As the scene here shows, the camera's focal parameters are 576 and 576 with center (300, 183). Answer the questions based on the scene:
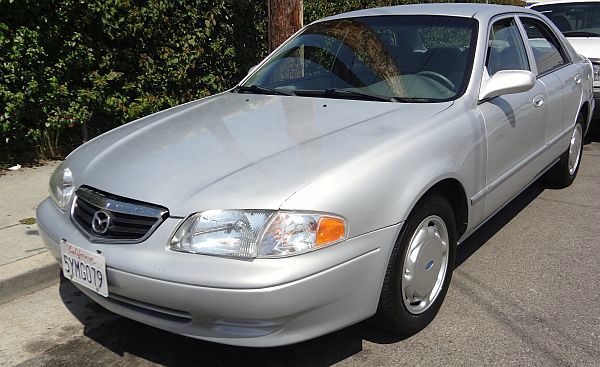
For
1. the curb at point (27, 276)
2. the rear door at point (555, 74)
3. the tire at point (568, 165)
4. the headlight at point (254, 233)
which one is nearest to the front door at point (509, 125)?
the rear door at point (555, 74)

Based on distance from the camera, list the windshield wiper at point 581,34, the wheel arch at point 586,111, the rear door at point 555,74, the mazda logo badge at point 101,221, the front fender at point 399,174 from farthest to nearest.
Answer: the windshield wiper at point 581,34, the wheel arch at point 586,111, the rear door at point 555,74, the mazda logo badge at point 101,221, the front fender at point 399,174

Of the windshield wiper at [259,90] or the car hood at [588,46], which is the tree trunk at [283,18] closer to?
the windshield wiper at [259,90]

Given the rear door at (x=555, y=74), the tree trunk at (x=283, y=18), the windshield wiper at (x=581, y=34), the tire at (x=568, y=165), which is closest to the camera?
the rear door at (x=555, y=74)

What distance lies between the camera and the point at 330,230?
7.54 feet

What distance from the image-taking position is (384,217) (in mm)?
2471

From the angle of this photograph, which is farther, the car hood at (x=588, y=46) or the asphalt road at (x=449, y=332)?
the car hood at (x=588, y=46)

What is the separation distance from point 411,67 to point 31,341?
8.64 feet

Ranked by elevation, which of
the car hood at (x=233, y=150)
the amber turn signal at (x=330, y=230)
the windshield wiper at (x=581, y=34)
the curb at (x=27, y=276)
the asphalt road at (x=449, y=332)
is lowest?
the asphalt road at (x=449, y=332)

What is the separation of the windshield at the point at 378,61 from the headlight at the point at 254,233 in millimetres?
1287

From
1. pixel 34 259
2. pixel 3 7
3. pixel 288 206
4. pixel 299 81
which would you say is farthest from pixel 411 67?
pixel 3 7

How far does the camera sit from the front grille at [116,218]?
2.37 metres

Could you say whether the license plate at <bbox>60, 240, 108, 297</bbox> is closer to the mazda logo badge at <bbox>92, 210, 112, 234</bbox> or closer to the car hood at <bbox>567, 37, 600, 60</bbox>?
the mazda logo badge at <bbox>92, 210, 112, 234</bbox>

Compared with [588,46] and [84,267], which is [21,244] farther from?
[588,46]

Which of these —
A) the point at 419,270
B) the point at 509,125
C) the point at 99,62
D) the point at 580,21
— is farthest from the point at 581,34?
the point at 419,270
